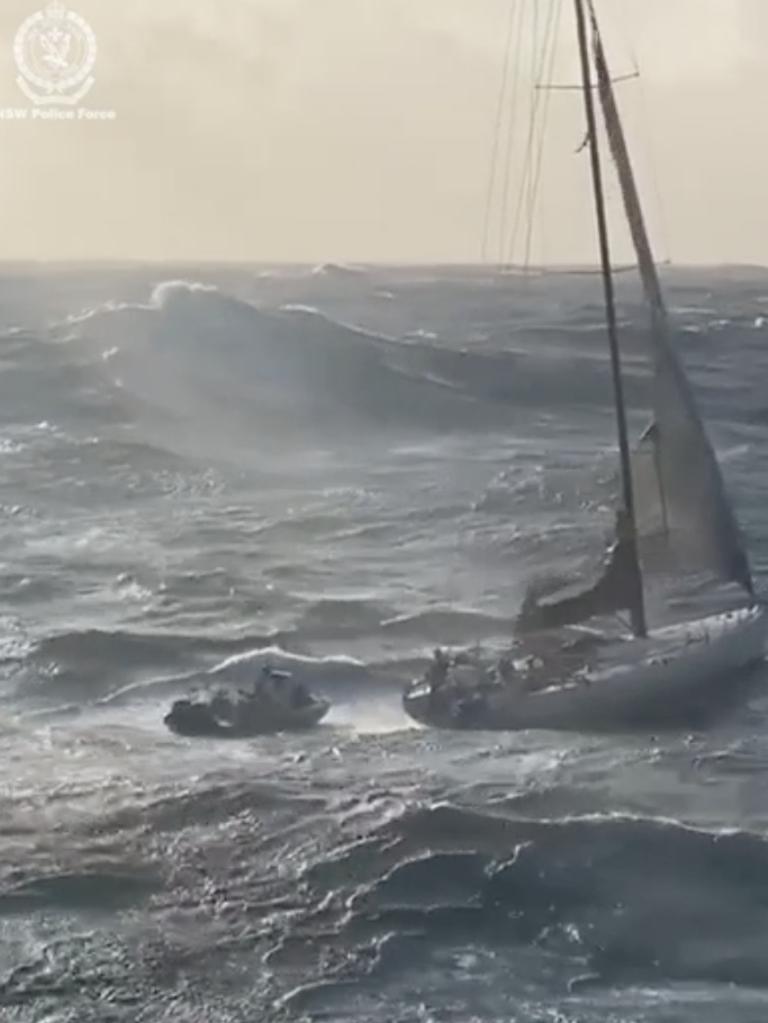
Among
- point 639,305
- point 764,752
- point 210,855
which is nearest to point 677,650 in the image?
point 764,752

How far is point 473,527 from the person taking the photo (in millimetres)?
2602

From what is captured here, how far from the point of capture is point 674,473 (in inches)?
103

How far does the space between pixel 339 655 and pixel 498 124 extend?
85 centimetres

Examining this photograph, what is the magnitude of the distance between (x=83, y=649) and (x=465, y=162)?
3.10 ft

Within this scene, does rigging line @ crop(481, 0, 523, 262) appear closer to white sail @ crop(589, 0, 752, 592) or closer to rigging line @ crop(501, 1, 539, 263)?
rigging line @ crop(501, 1, 539, 263)

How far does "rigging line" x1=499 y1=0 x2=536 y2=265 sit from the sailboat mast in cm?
11

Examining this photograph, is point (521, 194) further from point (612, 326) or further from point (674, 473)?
point (674, 473)

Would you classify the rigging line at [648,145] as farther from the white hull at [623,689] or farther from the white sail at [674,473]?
the white hull at [623,689]

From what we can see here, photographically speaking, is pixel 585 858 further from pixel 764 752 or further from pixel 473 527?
pixel 473 527

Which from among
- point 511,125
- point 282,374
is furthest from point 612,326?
point 282,374

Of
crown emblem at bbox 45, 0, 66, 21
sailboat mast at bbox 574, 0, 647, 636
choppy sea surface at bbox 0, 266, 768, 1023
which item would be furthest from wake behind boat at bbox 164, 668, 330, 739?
crown emblem at bbox 45, 0, 66, 21

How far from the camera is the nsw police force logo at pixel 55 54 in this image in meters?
2.60

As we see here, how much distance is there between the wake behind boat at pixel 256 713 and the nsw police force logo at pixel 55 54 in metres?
0.94

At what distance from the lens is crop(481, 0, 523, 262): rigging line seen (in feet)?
8.57
